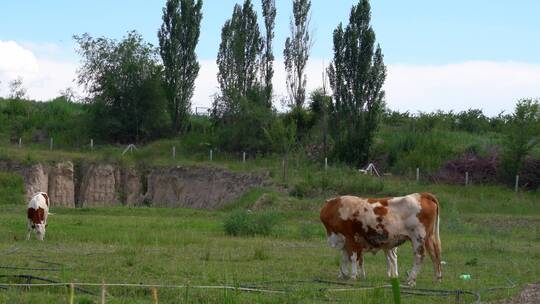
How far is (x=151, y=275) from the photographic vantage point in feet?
58.1

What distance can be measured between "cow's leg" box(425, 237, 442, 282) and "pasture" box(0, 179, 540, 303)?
263mm

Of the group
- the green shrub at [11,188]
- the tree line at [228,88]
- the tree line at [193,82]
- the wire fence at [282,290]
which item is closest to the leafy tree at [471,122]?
the tree line at [228,88]

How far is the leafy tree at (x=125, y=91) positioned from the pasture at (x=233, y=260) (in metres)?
23.5

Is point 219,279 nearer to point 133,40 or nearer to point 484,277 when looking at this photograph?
point 484,277

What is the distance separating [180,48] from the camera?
2496 inches

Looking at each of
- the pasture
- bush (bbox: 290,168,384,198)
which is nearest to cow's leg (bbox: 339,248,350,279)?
the pasture

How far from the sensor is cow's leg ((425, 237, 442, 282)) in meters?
18.4

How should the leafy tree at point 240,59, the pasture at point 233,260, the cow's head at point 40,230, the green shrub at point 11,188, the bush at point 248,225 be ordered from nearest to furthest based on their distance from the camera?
the pasture at point 233,260 → the cow's head at point 40,230 → the bush at point 248,225 → the green shrub at point 11,188 → the leafy tree at point 240,59

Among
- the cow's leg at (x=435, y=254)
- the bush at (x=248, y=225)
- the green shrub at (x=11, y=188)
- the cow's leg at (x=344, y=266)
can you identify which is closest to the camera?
the cow's leg at (x=435, y=254)

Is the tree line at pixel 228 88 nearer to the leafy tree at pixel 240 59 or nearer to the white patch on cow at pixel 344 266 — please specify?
the leafy tree at pixel 240 59

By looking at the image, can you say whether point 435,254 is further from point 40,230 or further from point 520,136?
point 520,136

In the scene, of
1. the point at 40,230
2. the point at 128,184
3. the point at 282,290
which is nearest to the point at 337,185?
the point at 128,184

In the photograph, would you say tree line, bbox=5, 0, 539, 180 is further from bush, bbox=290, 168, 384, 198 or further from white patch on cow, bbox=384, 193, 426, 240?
white patch on cow, bbox=384, 193, 426, 240

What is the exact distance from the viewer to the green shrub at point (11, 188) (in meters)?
51.7
